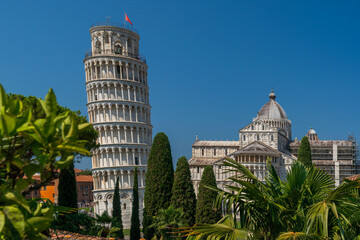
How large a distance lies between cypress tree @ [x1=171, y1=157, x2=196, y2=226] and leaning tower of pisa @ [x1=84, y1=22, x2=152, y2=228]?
79.4 ft

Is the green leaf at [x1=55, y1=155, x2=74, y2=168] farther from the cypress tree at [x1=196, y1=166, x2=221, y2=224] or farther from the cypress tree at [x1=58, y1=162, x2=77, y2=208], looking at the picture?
the cypress tree at [x1=58, y1=162, x2=77, y2=208]

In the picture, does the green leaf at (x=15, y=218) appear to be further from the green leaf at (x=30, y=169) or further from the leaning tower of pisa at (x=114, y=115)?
the leaning tower of pisa at (x=114, y=115)

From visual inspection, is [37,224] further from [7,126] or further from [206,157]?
[206,157]

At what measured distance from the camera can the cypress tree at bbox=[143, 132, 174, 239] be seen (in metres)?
24.4

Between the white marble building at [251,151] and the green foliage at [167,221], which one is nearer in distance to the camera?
the green foliage at [167,221]

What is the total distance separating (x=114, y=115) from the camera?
47375 millimetres

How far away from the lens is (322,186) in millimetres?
8625

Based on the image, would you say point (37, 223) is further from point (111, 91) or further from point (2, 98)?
point (111, 91)

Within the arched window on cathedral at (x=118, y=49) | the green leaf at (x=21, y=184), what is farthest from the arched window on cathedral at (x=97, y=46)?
the green leaf at (x=21, y=184)

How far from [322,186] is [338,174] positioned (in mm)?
56308

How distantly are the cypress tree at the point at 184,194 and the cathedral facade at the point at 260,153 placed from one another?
2820 centimetres

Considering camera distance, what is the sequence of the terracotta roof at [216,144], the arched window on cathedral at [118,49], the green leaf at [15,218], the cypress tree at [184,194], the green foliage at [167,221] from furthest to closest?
the terracotta roof at [216,144]
the arched window on cathedral at [118,49]
the cypress tree at [184,194]
the green foliage at [167,221]
the green leaf at [15,218]

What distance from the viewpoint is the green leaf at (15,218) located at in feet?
7.73

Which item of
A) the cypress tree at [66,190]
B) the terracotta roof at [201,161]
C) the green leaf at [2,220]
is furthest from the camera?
the terracotta roof at [201,161]
